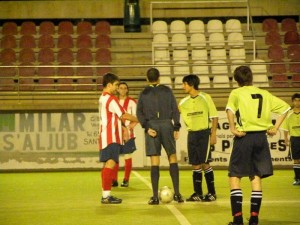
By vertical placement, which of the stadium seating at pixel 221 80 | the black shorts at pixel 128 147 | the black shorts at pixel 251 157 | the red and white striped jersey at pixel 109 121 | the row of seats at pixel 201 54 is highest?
the row of seats at pixel 201 54

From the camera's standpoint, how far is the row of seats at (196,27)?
79.4 ft

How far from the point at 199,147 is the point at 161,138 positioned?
28.4 inches

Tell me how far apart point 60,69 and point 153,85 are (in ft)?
36.6

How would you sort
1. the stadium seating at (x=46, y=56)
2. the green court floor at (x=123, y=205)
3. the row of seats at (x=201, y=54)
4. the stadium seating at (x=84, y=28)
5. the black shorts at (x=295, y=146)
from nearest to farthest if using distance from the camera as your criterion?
the green court floor at (x=123, y=205)
the black shorts at (x=295, y=146)
the stadium seating at (x=46, y=56)
the row of seats at (x=201, y=54)
the stadium seating at (x=84, y=28)

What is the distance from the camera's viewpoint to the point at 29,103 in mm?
19094

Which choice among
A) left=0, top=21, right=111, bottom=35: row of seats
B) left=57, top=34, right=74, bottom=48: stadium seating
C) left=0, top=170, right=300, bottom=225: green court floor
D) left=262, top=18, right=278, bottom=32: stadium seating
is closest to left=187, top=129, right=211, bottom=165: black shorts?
left=0, top=170, right=300, bottom=225: green court floor

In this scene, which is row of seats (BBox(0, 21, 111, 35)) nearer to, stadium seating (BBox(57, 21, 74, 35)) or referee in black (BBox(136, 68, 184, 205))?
stadium seating (BBox(57, 21, 74, 35))

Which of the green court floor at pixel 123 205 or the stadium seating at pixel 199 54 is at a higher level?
the stadium seating at pixel 199 54

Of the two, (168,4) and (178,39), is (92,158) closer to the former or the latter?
(178,39)

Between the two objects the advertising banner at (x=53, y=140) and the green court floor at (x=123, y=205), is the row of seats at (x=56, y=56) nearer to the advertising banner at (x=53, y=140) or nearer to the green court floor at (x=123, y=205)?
the advertising banner at (x=53, y=140)

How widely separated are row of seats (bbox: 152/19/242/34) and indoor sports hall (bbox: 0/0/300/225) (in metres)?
0.04

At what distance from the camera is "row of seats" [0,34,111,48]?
2342cm

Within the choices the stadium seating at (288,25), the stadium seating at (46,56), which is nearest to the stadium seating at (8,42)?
the stadium seating at (46,56)

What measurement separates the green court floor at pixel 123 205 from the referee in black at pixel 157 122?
0.51 m
